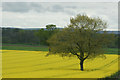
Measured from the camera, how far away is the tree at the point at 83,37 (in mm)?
24750

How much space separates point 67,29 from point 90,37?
3474mm

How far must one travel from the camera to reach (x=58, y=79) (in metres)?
16.3

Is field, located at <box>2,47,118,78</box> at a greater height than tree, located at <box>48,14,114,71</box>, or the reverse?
tree, located at <box>48,14,114,71</box>

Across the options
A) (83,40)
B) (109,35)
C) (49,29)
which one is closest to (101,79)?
(83,40)

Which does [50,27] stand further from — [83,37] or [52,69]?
[83,37]

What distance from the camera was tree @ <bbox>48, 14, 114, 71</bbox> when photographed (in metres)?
24.8

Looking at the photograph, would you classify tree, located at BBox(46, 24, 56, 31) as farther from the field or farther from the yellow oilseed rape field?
the yellow oilseed rape field

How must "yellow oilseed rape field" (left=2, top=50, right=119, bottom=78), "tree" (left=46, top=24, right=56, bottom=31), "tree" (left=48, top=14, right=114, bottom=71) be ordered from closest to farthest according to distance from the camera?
1. "yellow oilseed rape field" (left=2, top=50, right=119, bottom=78)
2. "tree" (left=48, top=14, right=114, bottom=71)
3. "tree" (left=46, top=24, right=56, bottom=31)

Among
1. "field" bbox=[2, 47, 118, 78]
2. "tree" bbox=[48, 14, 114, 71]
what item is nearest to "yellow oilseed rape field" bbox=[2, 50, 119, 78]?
"field" bbox=[2, 47, 118, 78]

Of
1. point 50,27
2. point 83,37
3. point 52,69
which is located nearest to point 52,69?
point 52,69

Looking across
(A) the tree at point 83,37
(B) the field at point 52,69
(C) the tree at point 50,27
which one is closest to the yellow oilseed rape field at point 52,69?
(B) the field at point 52,69

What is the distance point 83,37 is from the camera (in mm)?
24641

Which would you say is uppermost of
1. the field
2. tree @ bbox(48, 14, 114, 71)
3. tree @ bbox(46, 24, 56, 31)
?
tree @ bbox(46, 24, 56, 31)

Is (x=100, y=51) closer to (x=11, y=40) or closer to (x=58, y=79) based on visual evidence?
(x=58, y=79)
